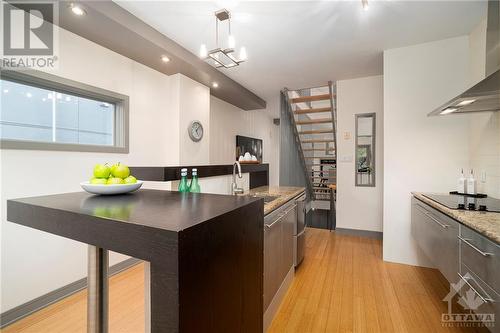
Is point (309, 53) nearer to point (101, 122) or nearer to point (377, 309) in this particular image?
point (101, 122)

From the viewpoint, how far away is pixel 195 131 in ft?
11.4

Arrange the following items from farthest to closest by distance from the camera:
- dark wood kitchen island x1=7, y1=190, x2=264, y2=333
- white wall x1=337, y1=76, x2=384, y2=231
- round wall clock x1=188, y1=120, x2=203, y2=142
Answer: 1. white wall x1=337, y1=76, x2=384, y2=231
2. round wall clock x1=188, y1=120, x2=203, y2=142
3. dark wood kitchen island x1=7, y1=190, x2=264, y2=333

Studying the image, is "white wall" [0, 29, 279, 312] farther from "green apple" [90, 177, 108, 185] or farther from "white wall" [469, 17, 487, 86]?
"white wall" [469, 17, 487, 86]

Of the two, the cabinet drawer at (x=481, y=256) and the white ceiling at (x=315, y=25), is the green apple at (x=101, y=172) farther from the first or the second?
the cabinet drawer at (x=481, y=256)

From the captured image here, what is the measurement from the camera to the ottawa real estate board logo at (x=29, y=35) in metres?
1.78

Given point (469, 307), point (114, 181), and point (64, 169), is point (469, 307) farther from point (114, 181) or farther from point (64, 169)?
point (64, 169)

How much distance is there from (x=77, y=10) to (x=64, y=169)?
1412mm

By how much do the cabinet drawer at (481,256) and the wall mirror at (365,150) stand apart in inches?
91.2

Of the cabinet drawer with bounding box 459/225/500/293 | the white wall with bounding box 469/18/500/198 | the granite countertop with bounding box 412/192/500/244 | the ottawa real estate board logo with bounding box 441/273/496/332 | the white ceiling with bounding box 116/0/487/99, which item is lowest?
the ottawa real estate board logo with bounding box 441/273/496/332

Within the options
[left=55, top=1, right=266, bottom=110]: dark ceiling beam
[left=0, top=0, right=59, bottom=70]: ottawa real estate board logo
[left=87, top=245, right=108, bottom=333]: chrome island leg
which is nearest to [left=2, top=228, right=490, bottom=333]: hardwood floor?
[left=87, top=245, right=108, bottom=333]: chrome island leg

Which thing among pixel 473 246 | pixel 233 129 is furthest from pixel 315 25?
pixel 233 129

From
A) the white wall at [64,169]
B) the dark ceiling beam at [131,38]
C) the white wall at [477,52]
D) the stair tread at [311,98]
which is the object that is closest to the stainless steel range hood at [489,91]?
the white wall at [477,52]

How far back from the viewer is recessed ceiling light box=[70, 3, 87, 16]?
1826 millimetres

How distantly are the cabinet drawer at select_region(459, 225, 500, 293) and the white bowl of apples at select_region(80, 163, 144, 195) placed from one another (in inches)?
73.0
